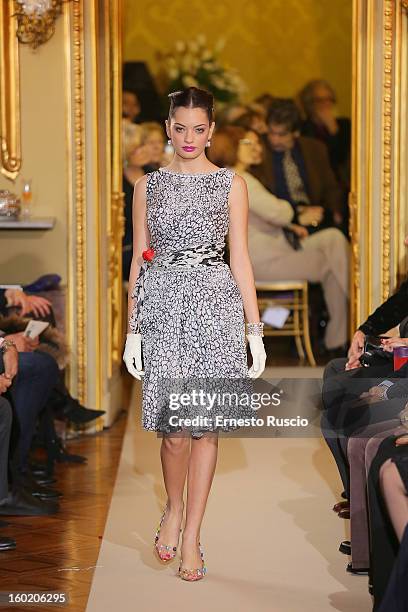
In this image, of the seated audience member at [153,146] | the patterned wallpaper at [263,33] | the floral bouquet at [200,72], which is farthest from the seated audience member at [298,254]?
the patterned wallpaper at [263,33]

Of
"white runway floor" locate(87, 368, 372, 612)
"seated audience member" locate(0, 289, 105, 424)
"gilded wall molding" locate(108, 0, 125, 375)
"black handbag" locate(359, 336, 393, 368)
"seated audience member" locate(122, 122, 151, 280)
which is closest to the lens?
"white runway floor" locate(87, 368, 372, 612)

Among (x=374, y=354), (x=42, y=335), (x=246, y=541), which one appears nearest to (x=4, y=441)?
(x=246, y=541)

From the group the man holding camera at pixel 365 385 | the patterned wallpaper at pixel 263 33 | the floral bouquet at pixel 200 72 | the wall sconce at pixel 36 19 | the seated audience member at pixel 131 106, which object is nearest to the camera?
the man holding camera at pixel 365 385

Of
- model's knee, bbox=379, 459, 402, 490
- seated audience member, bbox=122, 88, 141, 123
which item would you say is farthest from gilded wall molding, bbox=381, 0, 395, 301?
seated audience member, bbox=122, 88, 141, 123

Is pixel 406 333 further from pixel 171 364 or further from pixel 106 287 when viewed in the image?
pixel 106 287

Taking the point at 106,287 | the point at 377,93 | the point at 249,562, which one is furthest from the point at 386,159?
the point at 249,562

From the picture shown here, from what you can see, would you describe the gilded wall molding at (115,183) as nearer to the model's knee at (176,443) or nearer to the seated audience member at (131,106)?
the model's knee at (176,443)

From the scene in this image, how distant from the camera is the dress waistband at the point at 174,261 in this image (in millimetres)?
3994

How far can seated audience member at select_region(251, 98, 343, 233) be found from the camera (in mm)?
10394

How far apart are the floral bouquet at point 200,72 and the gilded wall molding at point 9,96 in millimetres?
4230

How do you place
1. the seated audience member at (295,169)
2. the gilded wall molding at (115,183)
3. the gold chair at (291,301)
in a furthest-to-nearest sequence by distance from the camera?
the seated audience member at (295,169) < the gold chair at (291,301) < the gilded wall molding at (115,183)

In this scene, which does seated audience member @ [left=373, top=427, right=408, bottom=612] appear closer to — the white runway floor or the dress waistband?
the white runway floor

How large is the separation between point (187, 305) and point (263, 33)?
294 inches

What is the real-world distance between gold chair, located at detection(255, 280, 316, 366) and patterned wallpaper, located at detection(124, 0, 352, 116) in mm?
2265
